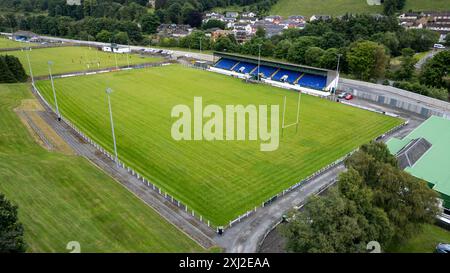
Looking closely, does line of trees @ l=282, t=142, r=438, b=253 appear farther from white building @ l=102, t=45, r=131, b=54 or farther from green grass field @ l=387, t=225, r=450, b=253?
white building @ l=102, t=45, r=131, b=54

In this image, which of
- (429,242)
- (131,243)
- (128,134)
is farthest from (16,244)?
(429,242)

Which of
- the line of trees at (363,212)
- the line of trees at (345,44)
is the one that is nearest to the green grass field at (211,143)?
the line of trees at (363,212)

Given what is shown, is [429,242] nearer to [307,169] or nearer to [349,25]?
[307,169]

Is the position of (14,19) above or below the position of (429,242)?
above

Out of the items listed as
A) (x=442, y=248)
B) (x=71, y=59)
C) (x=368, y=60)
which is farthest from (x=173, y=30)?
(x=442, y=248)

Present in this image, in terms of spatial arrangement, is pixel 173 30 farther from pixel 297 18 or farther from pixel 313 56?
pixel 313 56

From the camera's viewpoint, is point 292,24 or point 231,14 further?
point 231,14
